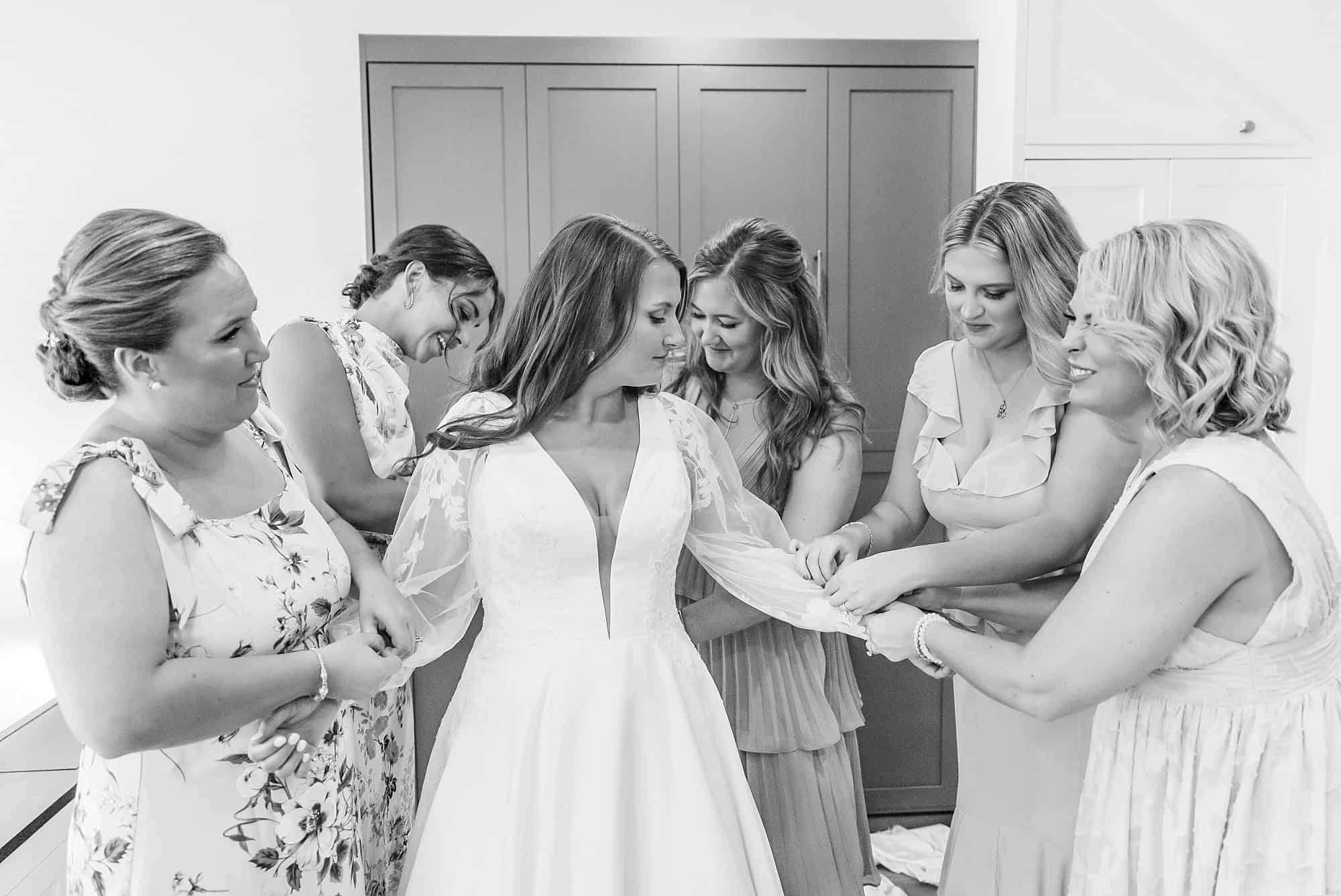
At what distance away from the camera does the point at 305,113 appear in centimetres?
285

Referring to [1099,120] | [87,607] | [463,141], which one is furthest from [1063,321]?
[463,141]

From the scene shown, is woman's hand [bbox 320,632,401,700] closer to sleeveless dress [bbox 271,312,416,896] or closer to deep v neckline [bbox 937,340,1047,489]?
sleeveless dress [bbox 271,312,416,896]

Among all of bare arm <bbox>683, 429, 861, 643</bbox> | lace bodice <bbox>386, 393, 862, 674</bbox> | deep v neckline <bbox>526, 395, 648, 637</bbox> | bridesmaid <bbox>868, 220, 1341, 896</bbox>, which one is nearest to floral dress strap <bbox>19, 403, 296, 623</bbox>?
lace bodice <bbox>386, 393, 862, 674</bbox>

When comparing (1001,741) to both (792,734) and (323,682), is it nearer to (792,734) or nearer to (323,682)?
(792,734)

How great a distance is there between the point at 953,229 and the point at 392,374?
3.77 feet

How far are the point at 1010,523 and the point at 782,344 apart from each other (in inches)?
21.2

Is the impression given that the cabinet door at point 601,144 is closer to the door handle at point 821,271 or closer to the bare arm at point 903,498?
the door handle at point 821,271

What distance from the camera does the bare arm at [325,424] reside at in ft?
6.32

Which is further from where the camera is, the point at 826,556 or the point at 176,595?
the point at 826,556

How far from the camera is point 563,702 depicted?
1451mm

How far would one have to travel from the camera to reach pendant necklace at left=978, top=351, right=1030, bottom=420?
184cm

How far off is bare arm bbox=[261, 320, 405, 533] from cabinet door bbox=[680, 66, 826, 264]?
127cm

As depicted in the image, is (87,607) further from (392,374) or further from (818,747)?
(818,747)

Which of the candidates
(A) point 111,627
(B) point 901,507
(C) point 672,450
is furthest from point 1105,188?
(A) point 111,627
